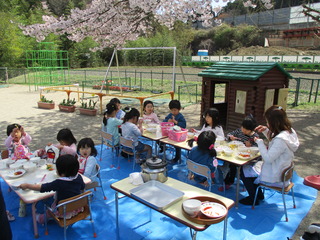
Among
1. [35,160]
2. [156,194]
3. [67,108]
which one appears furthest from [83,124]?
[156,194]

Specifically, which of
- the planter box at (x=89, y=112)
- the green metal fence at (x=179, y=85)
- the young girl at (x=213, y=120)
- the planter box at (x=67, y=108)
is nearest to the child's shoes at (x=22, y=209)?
the young girl at (x=213, y=120)

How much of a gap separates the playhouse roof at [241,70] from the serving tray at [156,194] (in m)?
4.93

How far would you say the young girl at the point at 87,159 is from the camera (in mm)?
3912

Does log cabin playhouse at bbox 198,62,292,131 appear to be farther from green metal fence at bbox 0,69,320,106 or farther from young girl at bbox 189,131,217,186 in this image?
young girl at bbox 189,131,217,186

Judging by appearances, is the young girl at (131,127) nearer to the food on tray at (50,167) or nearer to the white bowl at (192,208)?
the food on tray at (50,167)

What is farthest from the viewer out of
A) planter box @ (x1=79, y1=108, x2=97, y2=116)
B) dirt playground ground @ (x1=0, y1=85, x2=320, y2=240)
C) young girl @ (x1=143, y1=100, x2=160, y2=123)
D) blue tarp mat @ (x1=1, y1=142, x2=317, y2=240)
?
planter box @ (x1=79, y1=108, x2=97, y2=116)

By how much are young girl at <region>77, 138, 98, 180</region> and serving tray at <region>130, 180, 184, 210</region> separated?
120 centimetres

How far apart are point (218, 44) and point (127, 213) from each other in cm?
5189

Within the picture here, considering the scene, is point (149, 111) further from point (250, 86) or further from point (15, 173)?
point (15, 173)

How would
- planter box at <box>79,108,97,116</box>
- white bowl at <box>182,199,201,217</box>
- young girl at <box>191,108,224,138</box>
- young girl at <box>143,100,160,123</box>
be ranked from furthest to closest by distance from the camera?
planter box at <box>79,108,97,116</box> < young girl at <box>143,100,160,123</box> < young girl at <box>191,108,224,138</box> < white bowl at <box>182,199,201,217</box>

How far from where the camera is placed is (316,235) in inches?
97.1

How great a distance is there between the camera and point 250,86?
7238 mm

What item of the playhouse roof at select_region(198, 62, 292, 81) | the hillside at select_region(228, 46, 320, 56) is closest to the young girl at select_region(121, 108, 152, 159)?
the playhouse roof at select_region(198, 62, 292, 81)

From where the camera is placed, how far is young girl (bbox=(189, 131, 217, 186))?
13.1 ft
